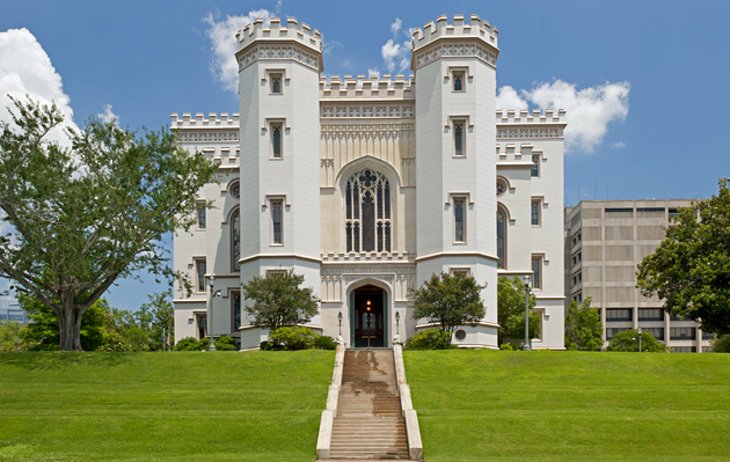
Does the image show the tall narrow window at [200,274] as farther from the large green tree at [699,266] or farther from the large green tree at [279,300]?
the large green tree at [699,266]

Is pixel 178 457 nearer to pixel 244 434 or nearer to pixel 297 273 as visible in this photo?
pixel 244 434

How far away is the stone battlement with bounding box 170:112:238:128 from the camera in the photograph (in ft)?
209

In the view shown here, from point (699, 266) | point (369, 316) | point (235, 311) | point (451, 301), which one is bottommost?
point (369, 316)

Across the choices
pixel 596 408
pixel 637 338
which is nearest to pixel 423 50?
pixel 596 408

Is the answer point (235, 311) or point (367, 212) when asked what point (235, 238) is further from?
point (367, 212)

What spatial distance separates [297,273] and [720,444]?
27558 mm

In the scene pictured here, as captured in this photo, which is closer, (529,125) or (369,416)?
(369,416)

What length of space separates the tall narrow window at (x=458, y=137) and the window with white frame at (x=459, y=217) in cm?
261

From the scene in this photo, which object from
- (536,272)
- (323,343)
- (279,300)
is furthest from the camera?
(536,272)

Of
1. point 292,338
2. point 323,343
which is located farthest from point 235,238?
point 292,338

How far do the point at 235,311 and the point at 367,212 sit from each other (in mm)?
10735

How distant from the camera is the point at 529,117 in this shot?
62.2 meters

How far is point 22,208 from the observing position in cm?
3975

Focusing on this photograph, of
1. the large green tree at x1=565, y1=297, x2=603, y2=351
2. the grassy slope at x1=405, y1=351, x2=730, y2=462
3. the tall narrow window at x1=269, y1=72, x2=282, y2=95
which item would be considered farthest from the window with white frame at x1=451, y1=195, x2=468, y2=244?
the large green tree at x1=565, y1=297, x2=603, y2=351
